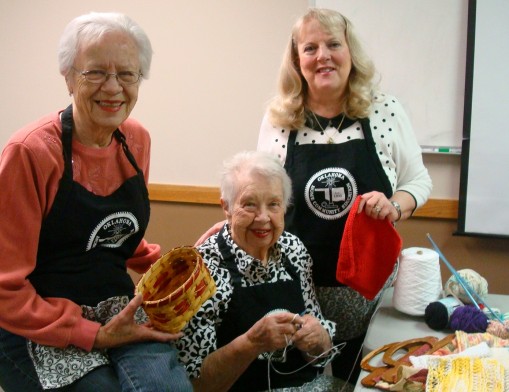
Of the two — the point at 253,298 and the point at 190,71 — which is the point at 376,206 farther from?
the point at 190,71

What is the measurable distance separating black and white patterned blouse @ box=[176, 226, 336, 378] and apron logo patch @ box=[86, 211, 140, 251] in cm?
26

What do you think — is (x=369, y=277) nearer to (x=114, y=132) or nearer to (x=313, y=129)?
(x=313, y=129)

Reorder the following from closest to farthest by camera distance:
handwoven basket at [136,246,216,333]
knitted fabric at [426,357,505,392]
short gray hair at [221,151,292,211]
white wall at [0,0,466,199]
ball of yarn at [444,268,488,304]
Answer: knitted fabric at [426,357,505,392] < handwoven basket at [136,246,216,333] < short gray hair at [221,151,292,211] < ball of yarn at [444,268,488,304] < white wall at [0,0,466,199]

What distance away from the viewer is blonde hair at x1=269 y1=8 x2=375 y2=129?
6.46 ft

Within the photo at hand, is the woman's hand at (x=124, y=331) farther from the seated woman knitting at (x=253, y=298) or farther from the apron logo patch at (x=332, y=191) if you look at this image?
the apron logo patch at (x=332, y=191)

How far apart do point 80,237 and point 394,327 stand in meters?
0.95

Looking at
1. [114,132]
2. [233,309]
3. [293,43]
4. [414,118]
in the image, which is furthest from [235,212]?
[414,118]

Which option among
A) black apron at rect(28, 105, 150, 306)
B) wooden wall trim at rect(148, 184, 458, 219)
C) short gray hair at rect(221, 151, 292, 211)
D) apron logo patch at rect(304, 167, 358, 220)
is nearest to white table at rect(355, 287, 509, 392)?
apron logo patch at rect(304, 167, 358, 220)

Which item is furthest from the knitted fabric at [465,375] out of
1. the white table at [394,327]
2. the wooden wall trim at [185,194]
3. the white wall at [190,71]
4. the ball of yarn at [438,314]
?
the wooden wall trim at [185,194]

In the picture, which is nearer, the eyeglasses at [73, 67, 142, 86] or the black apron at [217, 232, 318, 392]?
the eyeglasses at [73, 67, 142, 86]

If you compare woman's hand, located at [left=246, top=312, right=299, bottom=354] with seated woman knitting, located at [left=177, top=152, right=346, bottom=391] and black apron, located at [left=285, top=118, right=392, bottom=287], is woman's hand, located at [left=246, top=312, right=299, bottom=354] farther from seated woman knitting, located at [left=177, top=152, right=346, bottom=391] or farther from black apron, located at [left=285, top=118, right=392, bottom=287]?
black apron, located at [left=285, top=118, right=392, bottom=287]

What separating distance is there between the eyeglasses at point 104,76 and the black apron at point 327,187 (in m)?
0.66

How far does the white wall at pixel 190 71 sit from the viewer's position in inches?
115

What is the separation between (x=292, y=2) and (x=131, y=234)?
1.69 meters
